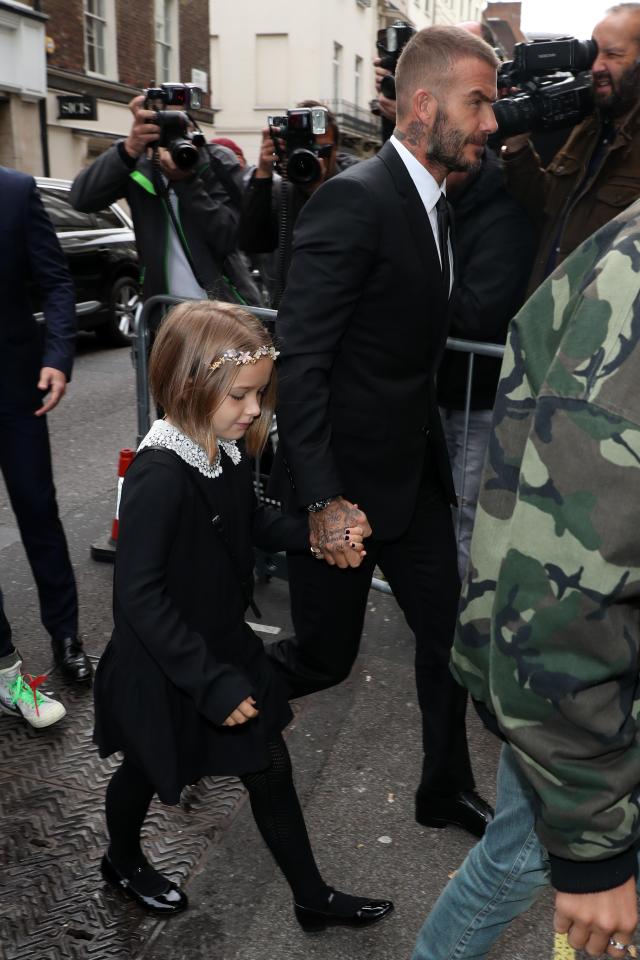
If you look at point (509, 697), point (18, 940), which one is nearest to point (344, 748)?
point (18, 940)

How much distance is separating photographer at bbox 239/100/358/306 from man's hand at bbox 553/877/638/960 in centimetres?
356

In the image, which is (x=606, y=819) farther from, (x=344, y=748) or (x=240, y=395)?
(x=344, y=748)

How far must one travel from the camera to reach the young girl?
2.09 m

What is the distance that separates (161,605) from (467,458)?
6.99 feet

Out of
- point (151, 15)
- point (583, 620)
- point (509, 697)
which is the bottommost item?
point (509, 697)

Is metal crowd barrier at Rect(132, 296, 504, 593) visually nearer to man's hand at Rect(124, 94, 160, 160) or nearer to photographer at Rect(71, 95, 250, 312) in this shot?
photographer at Rect(71, 95, 250, 312)

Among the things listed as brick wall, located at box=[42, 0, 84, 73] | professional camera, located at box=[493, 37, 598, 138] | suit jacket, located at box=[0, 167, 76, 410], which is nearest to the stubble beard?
professional camera, located at box=[493, 37, 598, 138]

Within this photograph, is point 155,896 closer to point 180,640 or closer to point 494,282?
point 180,640

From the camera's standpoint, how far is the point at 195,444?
2.24 m

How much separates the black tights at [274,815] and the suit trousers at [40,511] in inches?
54.1

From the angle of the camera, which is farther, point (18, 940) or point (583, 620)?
point (18, 940)

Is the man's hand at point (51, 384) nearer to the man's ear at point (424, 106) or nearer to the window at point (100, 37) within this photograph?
the man's ear at point (424, 106)

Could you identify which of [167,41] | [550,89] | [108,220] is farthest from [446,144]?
[167,41]

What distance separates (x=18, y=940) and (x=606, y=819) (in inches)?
71.4
